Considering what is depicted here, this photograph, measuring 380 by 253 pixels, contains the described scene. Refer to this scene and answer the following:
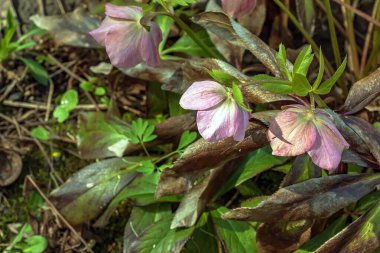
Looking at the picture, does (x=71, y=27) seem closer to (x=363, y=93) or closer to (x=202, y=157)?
(x=202, y=157)

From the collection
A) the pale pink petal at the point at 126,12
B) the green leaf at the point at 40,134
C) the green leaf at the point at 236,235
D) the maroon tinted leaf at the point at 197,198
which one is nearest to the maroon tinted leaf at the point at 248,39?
the pale pink petal at the point at 126,12

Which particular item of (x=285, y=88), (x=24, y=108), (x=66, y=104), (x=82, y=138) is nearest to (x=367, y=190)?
(x=285, y=88)

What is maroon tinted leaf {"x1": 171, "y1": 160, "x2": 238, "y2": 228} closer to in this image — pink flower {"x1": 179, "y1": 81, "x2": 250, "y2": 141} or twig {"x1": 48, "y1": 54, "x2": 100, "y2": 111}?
pink flower {"x1": 179, "y1": 81, "x2": 250, "y2": 141}

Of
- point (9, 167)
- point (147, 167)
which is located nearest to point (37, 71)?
point (9, 167)

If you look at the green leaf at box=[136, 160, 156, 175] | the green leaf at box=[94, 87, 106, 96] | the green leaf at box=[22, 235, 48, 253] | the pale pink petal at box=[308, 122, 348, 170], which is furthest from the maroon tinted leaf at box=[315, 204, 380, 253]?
the green leaf at box=[94, 87, 106, 96]

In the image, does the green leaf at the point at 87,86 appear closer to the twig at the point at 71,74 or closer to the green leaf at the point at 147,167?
the twig at the point at 71,74
